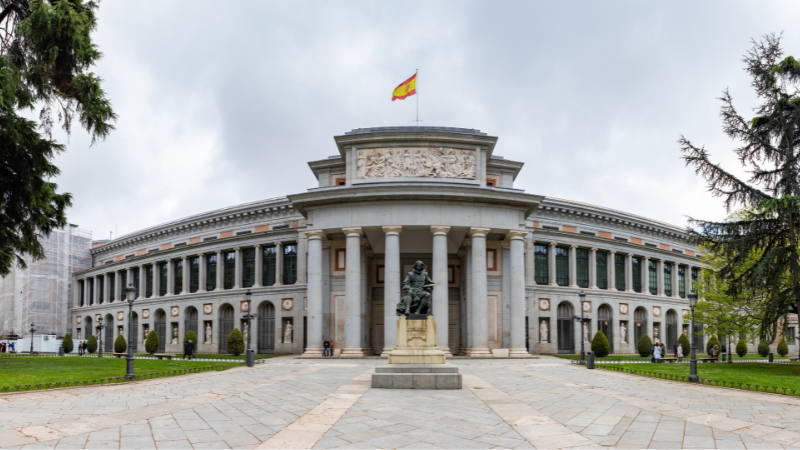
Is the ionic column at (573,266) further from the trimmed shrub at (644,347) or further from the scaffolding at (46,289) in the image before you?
the scaffolding at (46,289)

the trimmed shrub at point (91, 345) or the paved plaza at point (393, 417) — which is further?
the trimmed shrub at point (91, 345)

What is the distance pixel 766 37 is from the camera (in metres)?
29.8

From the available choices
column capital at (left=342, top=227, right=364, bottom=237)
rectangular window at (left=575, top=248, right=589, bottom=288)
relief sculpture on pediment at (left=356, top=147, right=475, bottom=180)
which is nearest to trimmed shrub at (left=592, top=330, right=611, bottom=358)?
rectangular window at (left=575, top=248, right=589, bottom=288)

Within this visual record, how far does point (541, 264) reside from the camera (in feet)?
193

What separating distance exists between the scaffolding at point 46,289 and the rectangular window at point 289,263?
2953cm

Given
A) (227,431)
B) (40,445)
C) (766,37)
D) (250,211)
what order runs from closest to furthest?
(40,445)
(227,431)
(766,37)
(250,211)

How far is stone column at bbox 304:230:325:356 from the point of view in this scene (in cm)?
4247

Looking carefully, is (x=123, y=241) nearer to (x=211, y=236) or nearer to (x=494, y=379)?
(x=211, y=236)

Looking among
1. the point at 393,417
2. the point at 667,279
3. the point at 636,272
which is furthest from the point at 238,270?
the point at 393,417

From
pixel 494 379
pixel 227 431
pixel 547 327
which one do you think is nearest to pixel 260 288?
pixel 547 327

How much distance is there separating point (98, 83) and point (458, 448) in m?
24.6

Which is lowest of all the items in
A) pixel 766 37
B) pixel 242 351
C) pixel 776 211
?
pixel 242 351

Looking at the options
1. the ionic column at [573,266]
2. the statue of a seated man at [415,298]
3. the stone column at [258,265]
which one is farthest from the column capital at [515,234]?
the stone column at [258,265]

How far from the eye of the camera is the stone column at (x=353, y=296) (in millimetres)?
41406
